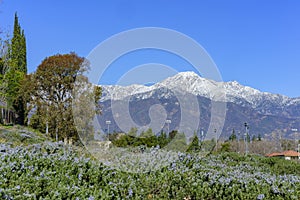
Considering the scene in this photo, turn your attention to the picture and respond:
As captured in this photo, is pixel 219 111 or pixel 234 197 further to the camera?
pixel 219 111

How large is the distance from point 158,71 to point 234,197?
3960mm

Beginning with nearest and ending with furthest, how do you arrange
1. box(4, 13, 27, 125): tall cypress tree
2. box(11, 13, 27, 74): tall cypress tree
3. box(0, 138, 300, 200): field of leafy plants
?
box(0, 138, 300, 200): field of leafy plants < box(4, 13, 27, 125): tall cypress tree < box(11, 13, 27, 74): tall cypress tree

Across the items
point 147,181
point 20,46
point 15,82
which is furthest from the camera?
point 20,46

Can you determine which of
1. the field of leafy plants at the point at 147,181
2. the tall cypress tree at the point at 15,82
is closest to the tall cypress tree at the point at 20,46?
the tall cypress tree at the point at 15,82

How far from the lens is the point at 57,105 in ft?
60.4

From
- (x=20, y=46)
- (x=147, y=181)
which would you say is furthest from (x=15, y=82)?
(x=147, y=181)

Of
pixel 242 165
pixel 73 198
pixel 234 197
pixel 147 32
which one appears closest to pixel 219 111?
pixel 242 165

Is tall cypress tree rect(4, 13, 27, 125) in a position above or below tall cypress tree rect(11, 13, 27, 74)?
below

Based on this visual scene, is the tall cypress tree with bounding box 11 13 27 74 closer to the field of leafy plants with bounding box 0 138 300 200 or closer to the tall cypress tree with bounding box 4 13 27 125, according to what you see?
the tall cypress tree with bounding box 4 13 27 125

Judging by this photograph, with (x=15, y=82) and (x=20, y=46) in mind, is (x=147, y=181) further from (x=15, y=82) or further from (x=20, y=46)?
(x=20, y=46)

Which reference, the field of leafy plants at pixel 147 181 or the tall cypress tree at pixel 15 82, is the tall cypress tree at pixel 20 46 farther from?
the field of leafy plants at pixel 147 181

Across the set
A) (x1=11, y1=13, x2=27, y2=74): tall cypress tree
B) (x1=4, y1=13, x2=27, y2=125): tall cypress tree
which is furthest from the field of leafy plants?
(x1=11, y1=13, x2=27, y2=74): tall cypress tree

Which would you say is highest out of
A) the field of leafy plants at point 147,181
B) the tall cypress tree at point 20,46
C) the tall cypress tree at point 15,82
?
the tall cypress tree at point 20,46

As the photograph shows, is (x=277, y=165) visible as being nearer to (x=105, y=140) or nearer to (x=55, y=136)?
(x=105, y=140)
